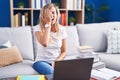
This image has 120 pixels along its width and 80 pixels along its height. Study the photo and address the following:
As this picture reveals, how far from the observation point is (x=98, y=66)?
1.96 meters

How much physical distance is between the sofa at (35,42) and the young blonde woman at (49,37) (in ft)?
0.55

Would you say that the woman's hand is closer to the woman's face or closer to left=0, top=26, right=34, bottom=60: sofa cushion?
the woman's face

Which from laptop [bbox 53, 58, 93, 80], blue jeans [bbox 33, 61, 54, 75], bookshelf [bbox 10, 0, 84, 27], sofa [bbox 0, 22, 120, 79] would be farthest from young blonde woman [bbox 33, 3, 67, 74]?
bookshelf [bbox 10, 0, 84, 27]

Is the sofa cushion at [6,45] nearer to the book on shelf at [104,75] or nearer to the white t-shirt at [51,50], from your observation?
the white t-shirt at [51,50]

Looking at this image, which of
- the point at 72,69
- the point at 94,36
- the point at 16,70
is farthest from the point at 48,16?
the point at 94,36

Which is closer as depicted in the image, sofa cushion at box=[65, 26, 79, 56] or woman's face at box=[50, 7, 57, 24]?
woman's face at box=[50, 7, 57, 24]

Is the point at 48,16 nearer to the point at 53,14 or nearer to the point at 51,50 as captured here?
the point at 53,14

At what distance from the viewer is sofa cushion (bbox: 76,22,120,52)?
2914mm

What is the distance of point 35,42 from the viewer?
266cm

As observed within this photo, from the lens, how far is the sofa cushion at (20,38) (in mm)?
2508

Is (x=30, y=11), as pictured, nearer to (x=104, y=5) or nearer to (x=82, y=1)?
(x=82, y=1)

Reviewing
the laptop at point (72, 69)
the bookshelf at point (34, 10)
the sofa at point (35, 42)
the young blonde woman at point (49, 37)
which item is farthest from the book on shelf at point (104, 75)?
the bookshelf at point (34, 10)

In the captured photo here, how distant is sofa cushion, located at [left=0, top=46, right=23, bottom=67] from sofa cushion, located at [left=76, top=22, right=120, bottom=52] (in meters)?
0.94

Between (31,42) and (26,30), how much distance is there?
0.52 ft
